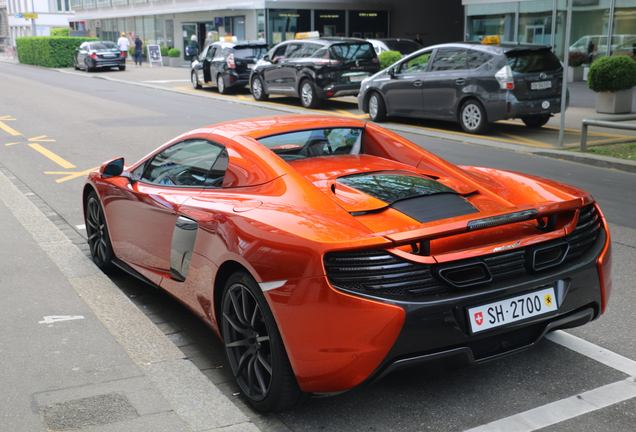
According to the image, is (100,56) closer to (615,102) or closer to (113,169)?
(615,102)

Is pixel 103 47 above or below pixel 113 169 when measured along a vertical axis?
above

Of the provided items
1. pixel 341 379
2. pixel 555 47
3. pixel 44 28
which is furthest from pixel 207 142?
pixel 44 28

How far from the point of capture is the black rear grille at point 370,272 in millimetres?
Answer: 2771

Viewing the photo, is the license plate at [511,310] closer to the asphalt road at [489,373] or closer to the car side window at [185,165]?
the asphalt road at [489,373]

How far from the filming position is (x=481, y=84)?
40.5 ft

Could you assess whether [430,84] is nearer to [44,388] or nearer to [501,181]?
[501,181]

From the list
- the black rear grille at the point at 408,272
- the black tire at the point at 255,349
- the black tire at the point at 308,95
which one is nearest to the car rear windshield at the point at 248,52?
the black tire at the point at 308,95

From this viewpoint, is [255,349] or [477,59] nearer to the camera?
[255,349]

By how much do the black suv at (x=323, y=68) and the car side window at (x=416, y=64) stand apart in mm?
3304

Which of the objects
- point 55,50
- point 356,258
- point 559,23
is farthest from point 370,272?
point 55,50

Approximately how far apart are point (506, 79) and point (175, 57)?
32.8 m

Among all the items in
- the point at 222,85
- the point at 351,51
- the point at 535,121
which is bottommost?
the point at 535,121

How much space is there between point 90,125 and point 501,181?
41.4 feet

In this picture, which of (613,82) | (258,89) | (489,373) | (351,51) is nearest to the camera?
(489,373)
